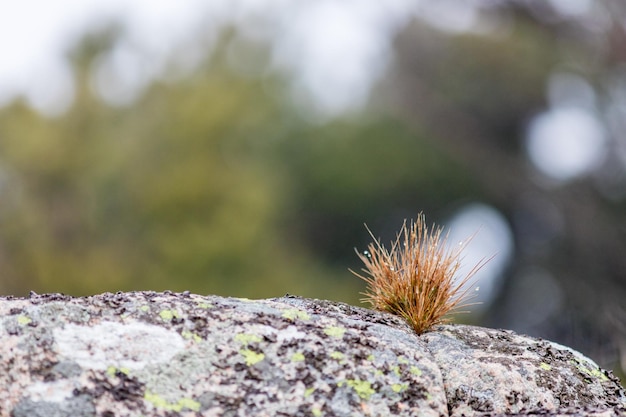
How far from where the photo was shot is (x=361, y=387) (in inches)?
138

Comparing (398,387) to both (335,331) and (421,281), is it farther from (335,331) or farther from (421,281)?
(421,281)

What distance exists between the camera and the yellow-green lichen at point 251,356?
352 centimetres

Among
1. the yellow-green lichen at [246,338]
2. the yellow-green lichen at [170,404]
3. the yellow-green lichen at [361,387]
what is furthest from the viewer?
the yellow-green lichen at [246,338]

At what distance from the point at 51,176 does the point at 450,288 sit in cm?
2795

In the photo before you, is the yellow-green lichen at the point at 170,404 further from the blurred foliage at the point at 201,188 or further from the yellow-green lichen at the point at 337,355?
the blurred foliage at the point at 201,188

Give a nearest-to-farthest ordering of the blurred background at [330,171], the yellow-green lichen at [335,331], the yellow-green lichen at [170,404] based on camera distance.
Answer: the yellow-green lichen at [170,404] → the yellow-green lichen at [335,331] → the blurred background at [330,171]

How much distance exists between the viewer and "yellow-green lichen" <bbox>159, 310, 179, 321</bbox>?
3662 mm

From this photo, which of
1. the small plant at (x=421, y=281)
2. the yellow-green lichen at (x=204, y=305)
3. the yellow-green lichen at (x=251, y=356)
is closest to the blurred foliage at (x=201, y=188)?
the small plant at (x=421, y=281)

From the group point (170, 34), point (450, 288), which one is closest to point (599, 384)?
point (450, 288)

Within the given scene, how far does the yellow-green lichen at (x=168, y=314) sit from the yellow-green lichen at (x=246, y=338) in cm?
28

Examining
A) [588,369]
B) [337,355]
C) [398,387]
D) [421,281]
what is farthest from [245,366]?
[588,369]

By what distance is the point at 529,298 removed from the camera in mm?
29438

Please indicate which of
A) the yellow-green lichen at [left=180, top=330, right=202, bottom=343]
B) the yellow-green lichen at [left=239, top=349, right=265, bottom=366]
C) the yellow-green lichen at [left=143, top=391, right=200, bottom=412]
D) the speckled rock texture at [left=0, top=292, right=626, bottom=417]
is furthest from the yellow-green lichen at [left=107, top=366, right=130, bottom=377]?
the yellow-green lichen at [left=239, top=349, right=265, bottom=366]

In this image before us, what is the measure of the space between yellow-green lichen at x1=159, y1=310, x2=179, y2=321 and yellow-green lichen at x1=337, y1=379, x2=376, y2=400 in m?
0.76
